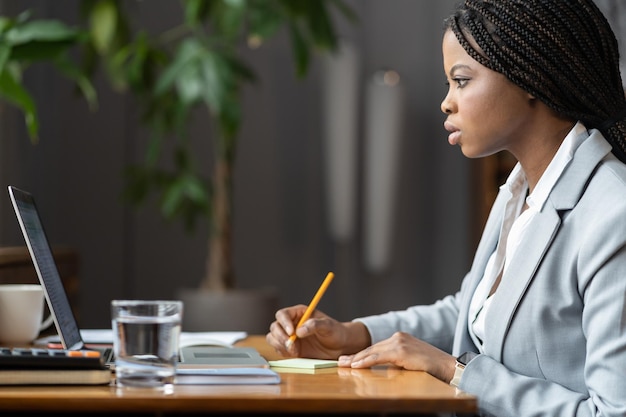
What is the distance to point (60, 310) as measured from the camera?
1447mm

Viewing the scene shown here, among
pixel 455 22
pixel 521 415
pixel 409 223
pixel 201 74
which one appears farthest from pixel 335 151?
pixel 521 415

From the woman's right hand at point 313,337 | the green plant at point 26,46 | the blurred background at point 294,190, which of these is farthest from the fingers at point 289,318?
the blurred background at point 294,190

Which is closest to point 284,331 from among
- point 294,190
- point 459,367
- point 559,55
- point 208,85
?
point 459,367

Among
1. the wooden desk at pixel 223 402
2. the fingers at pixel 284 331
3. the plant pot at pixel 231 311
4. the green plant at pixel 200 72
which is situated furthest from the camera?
the plant pot at pixel 231 311

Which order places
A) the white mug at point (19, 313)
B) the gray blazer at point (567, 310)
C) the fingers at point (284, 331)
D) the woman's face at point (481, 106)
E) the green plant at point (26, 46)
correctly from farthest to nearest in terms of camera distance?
the green plant at point (26, 46), the white mug at point (19, 313), the fingers at point (284, 331), the woman's face at point (481, 106), the gray blazer at point (567, 310)

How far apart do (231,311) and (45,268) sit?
2.30 m

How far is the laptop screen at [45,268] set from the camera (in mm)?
1367

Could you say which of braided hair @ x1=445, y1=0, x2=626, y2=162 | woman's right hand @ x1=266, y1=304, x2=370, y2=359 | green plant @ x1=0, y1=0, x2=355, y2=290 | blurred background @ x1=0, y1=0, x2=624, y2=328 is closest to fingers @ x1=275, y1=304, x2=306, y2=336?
woman's right hand @ x1=266, y1=304, x2=370, y2=359

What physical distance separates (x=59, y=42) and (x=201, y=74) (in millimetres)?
1252

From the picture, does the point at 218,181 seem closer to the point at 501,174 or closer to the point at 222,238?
the point at 222,238

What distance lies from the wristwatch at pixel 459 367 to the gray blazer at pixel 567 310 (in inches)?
0.7

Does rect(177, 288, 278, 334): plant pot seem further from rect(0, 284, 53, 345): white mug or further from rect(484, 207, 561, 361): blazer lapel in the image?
rect(484, 207, 561, 361): blazer lapel

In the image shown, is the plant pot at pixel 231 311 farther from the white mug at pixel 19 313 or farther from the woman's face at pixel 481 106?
the woman's face at pixel 481 106

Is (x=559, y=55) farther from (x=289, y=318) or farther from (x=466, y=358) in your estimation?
(x=289, y=318)
